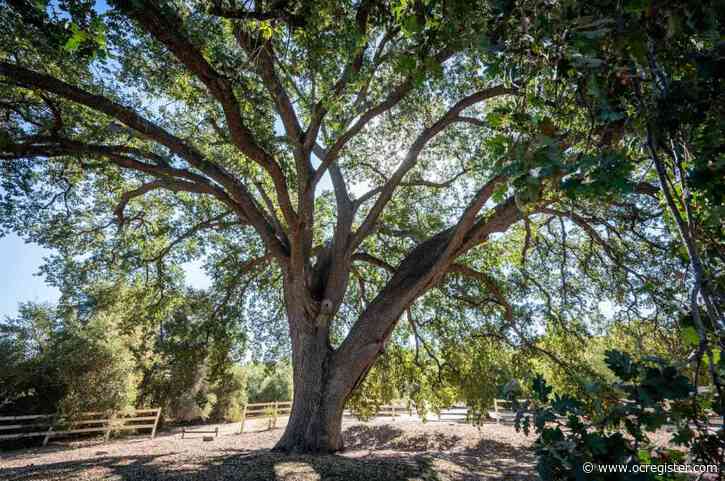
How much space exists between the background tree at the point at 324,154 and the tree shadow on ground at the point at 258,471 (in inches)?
32.7

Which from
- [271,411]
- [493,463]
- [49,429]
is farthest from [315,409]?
[49,429]

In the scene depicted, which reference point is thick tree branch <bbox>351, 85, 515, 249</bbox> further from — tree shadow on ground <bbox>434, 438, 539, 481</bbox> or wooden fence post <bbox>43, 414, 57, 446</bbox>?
wooden fence post <bbox>43, 414, 57, 446</bbox>

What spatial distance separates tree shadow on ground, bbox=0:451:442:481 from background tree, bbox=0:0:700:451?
0.83 meters

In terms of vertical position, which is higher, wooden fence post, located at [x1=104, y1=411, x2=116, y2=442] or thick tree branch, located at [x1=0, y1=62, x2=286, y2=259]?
thick tree branch, located at [x1=0, y1=62, x2=286, y2=259]

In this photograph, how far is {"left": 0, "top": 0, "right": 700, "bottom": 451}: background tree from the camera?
1.55 m

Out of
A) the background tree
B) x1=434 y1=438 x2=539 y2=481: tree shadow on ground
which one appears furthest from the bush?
x1=434 y1=438 x2=539 y2=481: tree shadow on ground

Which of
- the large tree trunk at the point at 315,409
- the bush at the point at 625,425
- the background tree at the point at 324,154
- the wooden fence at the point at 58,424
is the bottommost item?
the wooden fence at the point at 58,424

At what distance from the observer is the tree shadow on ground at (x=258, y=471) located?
439cm

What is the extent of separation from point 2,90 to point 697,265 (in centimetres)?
811

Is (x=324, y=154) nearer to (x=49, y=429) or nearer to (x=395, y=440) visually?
(x=395, y=440)

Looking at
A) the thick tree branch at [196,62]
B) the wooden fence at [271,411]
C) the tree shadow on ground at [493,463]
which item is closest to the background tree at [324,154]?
the thick tree branch at [196,62]

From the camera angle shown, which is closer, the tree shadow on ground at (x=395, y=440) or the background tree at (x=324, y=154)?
the background tree at (x=324, y=154)

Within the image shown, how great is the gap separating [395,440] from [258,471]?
28.7 feet

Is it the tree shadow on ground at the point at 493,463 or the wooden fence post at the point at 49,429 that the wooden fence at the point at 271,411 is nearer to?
the wooden fence post at the point at 49,429
